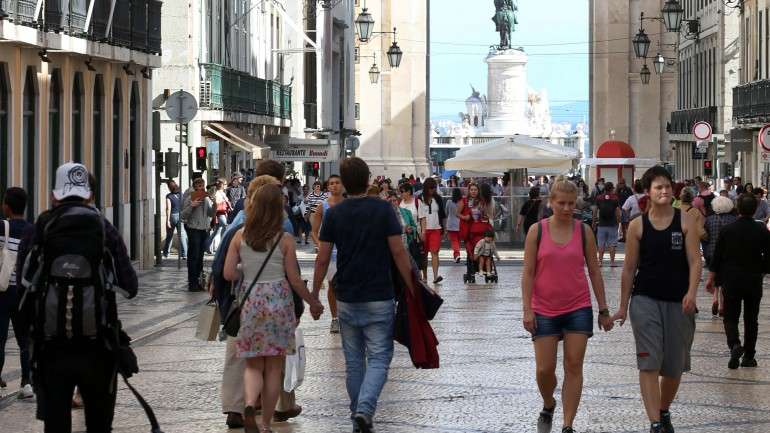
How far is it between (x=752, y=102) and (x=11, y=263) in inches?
1522

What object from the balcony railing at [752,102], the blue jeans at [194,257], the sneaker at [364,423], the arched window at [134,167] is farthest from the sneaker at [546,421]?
the balcony railing at [752,102]

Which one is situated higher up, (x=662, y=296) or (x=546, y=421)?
(x=662, y=296)

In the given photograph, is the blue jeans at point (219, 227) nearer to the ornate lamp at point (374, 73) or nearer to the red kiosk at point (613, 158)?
the red kiosk at point (613, 158)

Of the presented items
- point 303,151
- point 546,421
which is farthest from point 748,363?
point 303,151

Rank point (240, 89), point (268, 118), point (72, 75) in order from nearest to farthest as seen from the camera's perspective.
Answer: point (72, 75)
point (240, 89)
point (268, 118)

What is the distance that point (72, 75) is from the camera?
28.5m

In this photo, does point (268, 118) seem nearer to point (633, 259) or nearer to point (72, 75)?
point (72, 75)

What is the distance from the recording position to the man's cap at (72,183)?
917cm

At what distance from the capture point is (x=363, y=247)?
37.0 feet

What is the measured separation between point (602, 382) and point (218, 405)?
3.04m

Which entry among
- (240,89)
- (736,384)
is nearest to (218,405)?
(736,384)

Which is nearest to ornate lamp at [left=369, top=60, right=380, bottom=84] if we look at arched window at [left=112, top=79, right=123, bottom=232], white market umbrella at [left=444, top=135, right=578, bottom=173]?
white market umbrella at [left=444, top=135, right=578, bottom=173]

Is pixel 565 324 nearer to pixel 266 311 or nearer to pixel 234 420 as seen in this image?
pixel 266 311

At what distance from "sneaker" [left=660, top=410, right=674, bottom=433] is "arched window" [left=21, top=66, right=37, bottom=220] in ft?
51.9
